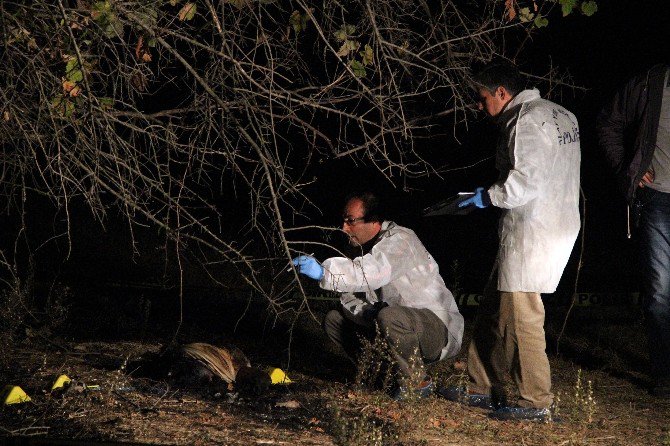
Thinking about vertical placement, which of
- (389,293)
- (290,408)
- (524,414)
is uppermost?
(389,293)

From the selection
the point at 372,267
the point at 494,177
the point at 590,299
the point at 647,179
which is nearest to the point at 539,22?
the point at 647,179

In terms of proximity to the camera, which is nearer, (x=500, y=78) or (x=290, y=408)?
(x=290, y=408)

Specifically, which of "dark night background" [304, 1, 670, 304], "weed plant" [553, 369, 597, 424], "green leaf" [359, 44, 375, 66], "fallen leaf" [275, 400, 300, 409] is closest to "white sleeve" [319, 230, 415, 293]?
"fallen leaf" [275, 400, 300, 409]

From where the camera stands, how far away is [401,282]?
19.0ft

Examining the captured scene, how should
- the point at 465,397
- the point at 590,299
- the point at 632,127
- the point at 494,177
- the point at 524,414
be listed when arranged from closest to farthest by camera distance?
the point at 524,414
the point at 465,397
the point at 632,127
the point at 590,299
the point at 494,177

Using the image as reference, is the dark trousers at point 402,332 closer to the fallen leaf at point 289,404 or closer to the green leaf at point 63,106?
the fallen leaf at point 289,404

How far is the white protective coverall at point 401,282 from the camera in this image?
5566 millimetres

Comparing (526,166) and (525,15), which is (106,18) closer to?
(526,166)

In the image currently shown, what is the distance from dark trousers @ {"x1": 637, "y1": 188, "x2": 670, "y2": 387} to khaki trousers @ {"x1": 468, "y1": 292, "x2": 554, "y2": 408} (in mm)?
1130

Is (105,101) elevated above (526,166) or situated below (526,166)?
above

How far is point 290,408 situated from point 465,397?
3.47 ft

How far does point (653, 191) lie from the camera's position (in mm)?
6125

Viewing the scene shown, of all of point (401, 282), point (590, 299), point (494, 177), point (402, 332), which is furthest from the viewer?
point (494, 177)

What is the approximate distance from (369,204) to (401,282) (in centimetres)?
51
